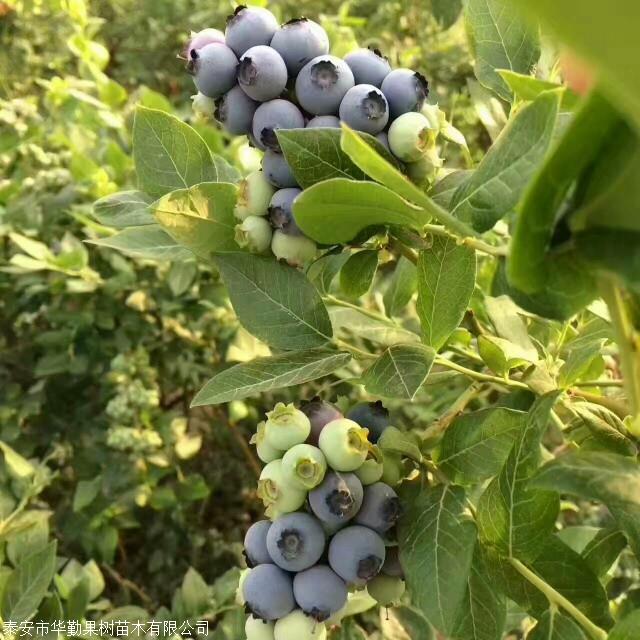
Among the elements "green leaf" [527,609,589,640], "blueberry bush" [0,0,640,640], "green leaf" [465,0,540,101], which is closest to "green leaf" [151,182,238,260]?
"blueberry bush" [0,0,640,640]

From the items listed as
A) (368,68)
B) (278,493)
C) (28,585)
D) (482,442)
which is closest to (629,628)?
(482,442)

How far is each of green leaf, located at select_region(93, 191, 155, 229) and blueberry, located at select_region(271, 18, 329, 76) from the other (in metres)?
0.25

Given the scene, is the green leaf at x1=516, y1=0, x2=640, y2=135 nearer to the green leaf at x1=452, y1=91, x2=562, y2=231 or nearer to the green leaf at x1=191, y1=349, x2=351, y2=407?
the green leaf at x1=452, y1=91, x2=562, y2=231

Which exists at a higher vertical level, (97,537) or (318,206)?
(318,206)

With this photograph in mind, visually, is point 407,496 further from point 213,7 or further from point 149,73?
point 149,73

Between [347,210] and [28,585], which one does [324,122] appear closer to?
[347,210]

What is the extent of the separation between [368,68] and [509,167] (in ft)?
0.70

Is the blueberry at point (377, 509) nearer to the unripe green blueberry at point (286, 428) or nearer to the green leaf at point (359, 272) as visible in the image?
the unripe green blueberry at point (286, 428)

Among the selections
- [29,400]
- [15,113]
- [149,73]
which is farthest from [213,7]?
[29,400]

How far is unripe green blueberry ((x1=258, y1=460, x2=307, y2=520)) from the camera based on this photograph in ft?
2.08

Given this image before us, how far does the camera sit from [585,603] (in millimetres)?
666

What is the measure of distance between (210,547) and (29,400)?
0.70 metres

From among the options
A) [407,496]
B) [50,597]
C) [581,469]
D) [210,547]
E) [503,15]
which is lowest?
[210,547]

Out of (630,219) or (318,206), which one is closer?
(630,219)
